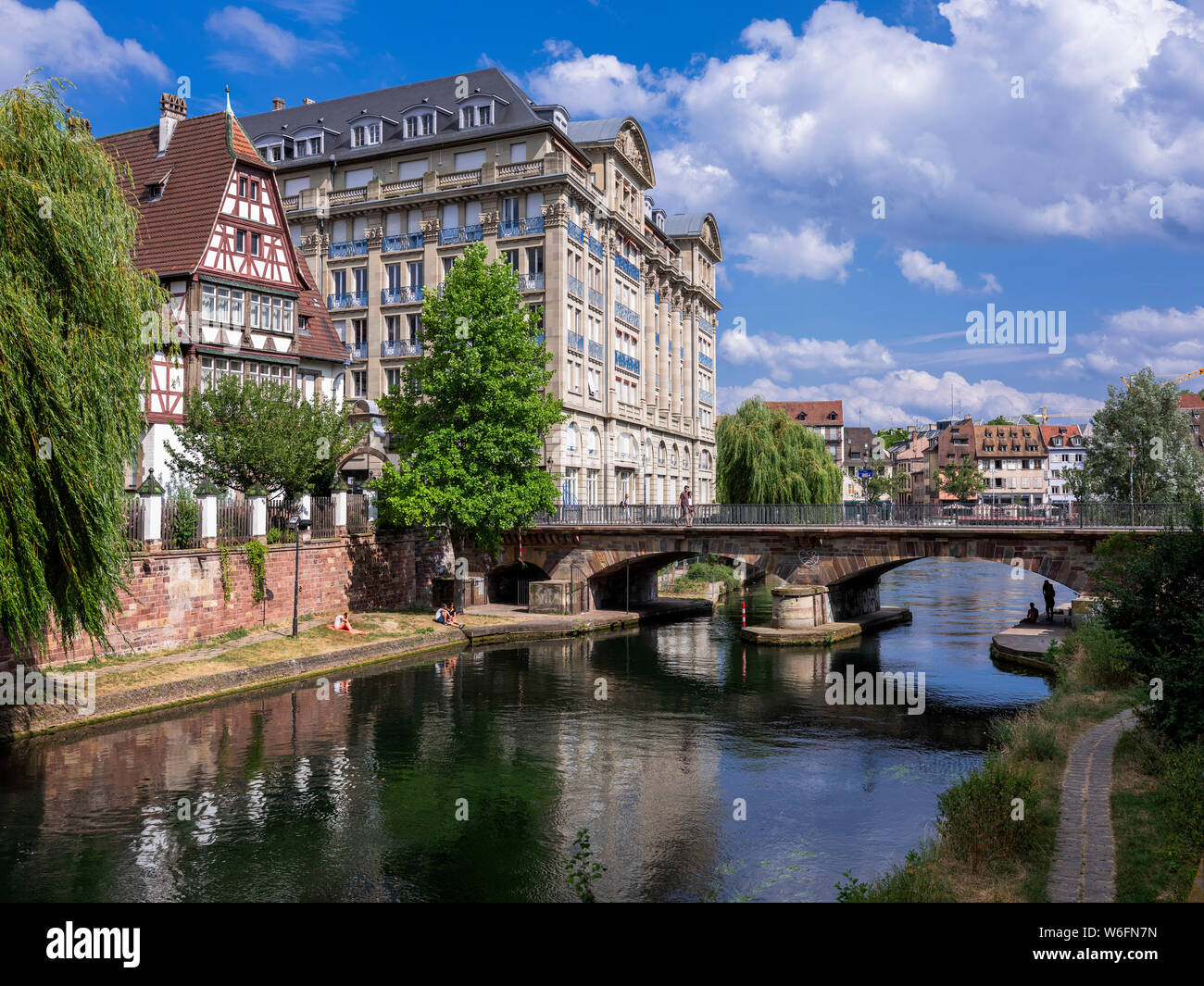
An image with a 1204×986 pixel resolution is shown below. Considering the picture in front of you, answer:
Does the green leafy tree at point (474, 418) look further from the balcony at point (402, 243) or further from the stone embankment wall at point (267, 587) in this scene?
the balcony at point (402, 243)

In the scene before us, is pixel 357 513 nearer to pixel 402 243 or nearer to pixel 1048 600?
pixel 402 243

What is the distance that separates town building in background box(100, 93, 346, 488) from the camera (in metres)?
39.1

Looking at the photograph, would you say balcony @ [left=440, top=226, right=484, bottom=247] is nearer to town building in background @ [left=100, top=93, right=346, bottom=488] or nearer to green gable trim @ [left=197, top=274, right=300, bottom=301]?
town building in background @ [left=100, top=93, right=346, bottom=488]

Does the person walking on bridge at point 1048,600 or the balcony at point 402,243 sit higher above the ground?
the balcony at point 402,243

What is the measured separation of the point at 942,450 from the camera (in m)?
150

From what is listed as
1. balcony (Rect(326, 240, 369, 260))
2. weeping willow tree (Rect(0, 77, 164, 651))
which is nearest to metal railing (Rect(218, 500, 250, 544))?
weeping willow tree (Rect(0, 77, 164, 651))

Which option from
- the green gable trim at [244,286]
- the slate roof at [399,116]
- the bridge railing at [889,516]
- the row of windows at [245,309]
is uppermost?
the slate roof at [399,116]

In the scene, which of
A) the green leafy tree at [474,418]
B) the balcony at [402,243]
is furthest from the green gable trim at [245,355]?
the balcony at [402,243]

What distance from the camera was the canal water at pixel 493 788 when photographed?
1512 centimetres

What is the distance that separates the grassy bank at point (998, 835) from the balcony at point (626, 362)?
153ft

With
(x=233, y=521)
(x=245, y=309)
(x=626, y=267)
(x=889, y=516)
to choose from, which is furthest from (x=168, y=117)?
(x=889, y=516)
